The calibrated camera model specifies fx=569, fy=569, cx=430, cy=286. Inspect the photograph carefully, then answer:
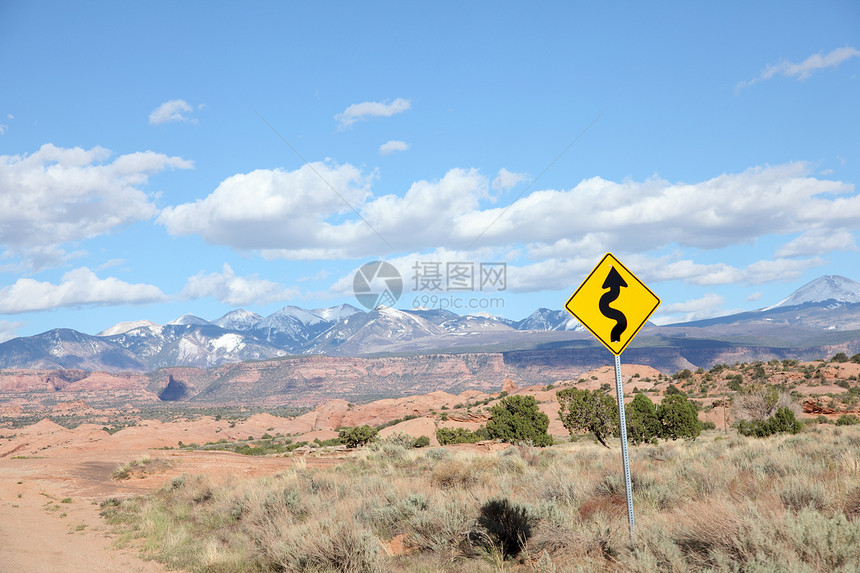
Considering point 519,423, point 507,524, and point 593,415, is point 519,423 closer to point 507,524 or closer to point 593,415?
point 593,415

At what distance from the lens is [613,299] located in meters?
8.78

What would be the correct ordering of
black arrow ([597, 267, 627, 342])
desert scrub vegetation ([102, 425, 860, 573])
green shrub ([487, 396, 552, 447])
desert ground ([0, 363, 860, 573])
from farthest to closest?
green shrub ([487, 396, 552, 447])
desert ground ([0, 363, 860, 573])
black arrow ([597, 267, 627, 342])
desert scrub vegetation ([102, 425, 860, 573])

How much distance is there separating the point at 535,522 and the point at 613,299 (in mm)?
3878

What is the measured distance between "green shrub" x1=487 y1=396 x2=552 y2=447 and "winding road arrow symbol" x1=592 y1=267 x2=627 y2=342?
82.6ft

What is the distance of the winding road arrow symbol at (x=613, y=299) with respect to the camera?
866 cm

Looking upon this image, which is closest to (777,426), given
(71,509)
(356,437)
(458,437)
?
(458,437)

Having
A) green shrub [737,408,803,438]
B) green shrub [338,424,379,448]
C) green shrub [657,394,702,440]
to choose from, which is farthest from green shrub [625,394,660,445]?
green shrub [338,424,379,448]

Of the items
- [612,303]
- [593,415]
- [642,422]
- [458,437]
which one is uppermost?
[612,303]

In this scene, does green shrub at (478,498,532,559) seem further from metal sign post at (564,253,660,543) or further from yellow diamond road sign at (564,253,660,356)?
yellow diamond road sign at (564,253,660,356)

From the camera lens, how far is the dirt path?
35.8 ft

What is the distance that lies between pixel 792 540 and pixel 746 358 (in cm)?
19073

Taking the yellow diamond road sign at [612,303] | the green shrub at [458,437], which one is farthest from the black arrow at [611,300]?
the green shrub at [458,437]

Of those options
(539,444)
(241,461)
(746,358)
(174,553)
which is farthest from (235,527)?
(746,358)

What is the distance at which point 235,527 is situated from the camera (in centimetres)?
1305
